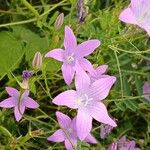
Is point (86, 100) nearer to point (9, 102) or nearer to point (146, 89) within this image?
point (9, 102)

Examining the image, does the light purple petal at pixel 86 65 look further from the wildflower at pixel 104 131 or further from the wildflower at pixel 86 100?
the wildflower at pixel 104 131

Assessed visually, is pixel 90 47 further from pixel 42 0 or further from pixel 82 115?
pixel 42 0

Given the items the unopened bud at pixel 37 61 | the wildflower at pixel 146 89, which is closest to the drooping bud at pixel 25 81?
the unopened bud at pixel 37 61

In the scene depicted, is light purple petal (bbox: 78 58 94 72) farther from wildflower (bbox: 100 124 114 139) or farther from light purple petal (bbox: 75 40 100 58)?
wildflower (bbox: 100 124 114 139)

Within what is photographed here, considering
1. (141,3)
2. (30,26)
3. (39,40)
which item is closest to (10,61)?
(39,40)

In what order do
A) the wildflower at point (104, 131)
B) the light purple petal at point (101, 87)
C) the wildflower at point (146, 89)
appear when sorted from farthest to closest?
the wildflower at point (146, 89), the wildflower at point (104, 131), the light purple petal at point (101, 87)

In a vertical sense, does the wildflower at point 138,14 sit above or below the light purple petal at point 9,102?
above

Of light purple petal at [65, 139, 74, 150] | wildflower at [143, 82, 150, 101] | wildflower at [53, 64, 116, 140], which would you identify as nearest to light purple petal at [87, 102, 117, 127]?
wildflower at [53, 64, 116, 140]
